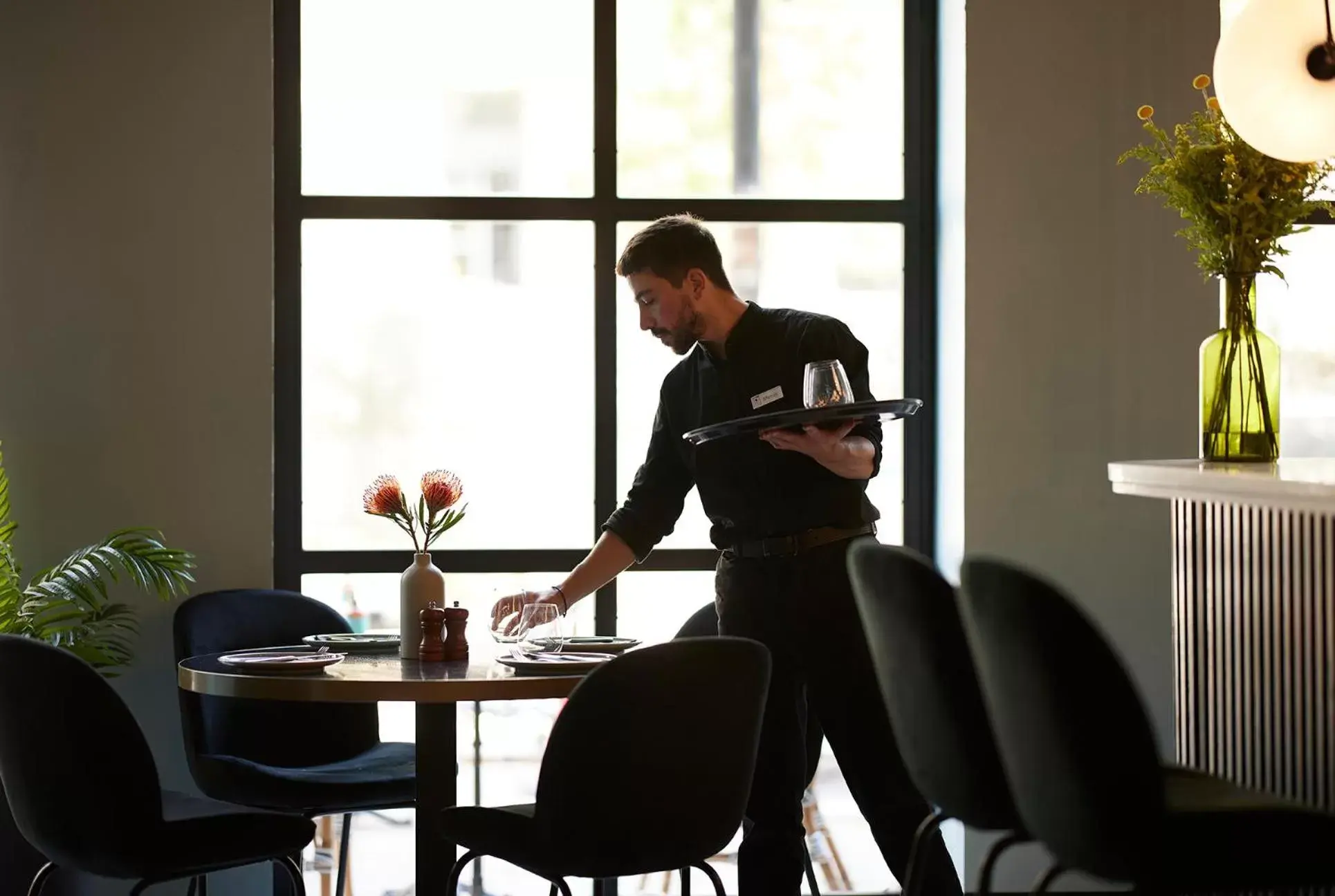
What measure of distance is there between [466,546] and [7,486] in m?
1.24

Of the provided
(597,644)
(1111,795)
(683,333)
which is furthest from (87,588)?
(1111,795)

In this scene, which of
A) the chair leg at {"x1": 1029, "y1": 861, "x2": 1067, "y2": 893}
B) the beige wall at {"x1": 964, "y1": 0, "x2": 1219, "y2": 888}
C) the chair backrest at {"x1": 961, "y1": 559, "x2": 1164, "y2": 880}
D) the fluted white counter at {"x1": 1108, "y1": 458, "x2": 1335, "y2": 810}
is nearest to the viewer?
the chair backrest at {"x1": 961, "y1": 559, "x2": 1164, "y2": 880}

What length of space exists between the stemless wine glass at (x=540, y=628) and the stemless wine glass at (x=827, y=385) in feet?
2.14

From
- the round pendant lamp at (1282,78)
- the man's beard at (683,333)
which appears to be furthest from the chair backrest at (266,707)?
the round pendant lamp at (1282,78)

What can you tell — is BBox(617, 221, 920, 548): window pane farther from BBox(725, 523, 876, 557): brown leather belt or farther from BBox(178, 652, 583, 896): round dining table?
BBox(178, 652, 583, 896): round dining table

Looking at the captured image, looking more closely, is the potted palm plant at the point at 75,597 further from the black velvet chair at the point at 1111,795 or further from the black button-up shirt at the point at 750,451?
the black velvet chair at the point at 1111,795

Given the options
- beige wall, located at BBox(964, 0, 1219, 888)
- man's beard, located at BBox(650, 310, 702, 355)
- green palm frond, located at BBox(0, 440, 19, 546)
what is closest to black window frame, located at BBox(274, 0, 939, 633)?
beige wall, located at BBox(964, 0, 1219, 888)

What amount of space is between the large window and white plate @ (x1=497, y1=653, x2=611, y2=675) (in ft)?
4.25

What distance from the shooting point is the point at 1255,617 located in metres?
2.02

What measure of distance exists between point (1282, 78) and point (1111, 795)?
1.25 metres

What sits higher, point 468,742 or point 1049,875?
point 1049,875

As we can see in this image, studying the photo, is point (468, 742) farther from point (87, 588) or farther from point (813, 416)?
point (813, 416)

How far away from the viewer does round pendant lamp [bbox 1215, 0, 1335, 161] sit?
2148 millimetres

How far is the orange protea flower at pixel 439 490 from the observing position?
2.77 m
